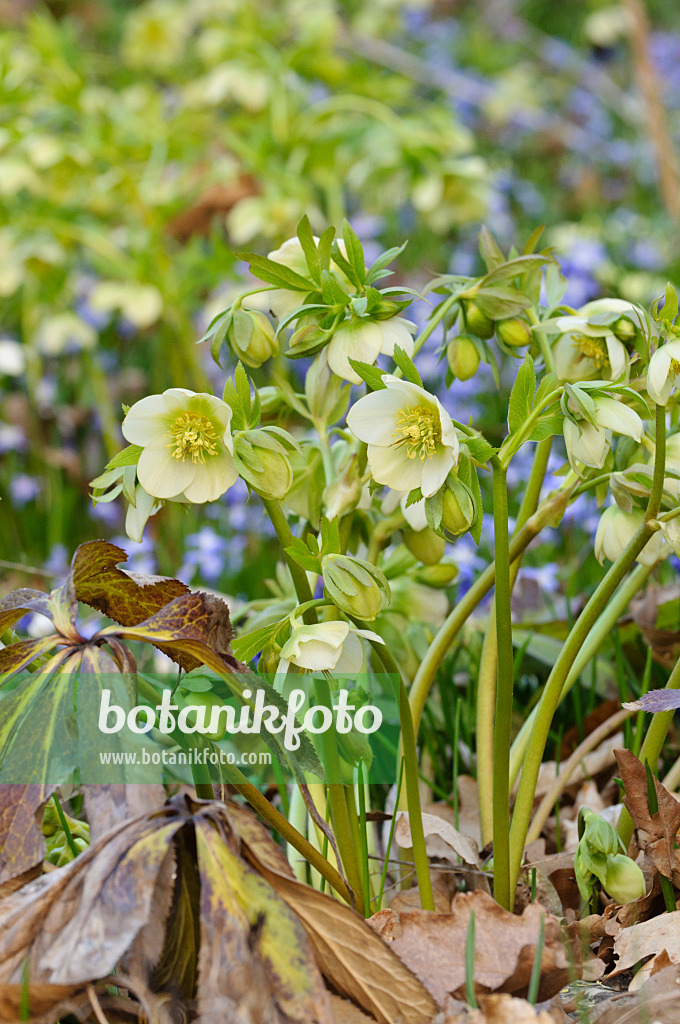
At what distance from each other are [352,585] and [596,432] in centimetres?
19

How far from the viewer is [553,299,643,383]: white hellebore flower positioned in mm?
700

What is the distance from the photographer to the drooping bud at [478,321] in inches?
27.4

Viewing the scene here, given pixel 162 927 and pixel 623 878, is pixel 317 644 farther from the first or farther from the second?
pixel 623 878

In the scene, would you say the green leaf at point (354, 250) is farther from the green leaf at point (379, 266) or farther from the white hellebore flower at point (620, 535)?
the white hellebore flower at point (620, 535)

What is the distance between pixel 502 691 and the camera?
64 cm

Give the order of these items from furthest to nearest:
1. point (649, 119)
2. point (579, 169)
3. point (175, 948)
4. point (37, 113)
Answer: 1. point (579, 169)
2. point (649, 119)
3. point (37, 113)
4. point (175, 948)

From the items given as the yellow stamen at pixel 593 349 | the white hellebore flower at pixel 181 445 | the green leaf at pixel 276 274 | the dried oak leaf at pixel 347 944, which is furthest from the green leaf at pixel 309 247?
the dried oak leaf at pixel 347 944

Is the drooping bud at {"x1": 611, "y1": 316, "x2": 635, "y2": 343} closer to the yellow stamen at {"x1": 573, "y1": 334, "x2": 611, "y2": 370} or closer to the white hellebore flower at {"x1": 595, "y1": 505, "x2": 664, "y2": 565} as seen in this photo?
the yellow stamen at {"x1": 573, "y1": 334, "x2": 611, "y2": 370}

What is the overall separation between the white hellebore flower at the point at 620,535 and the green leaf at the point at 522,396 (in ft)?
0.43

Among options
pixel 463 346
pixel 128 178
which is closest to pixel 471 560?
pixel 463 346

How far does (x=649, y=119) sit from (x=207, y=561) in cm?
166

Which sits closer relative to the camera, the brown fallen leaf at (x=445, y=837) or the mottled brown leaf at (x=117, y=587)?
the mottled brown leaf at (x=117, y=587)

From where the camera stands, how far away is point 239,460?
2.00 ft

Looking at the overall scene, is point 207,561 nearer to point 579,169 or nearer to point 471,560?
point 471,560
